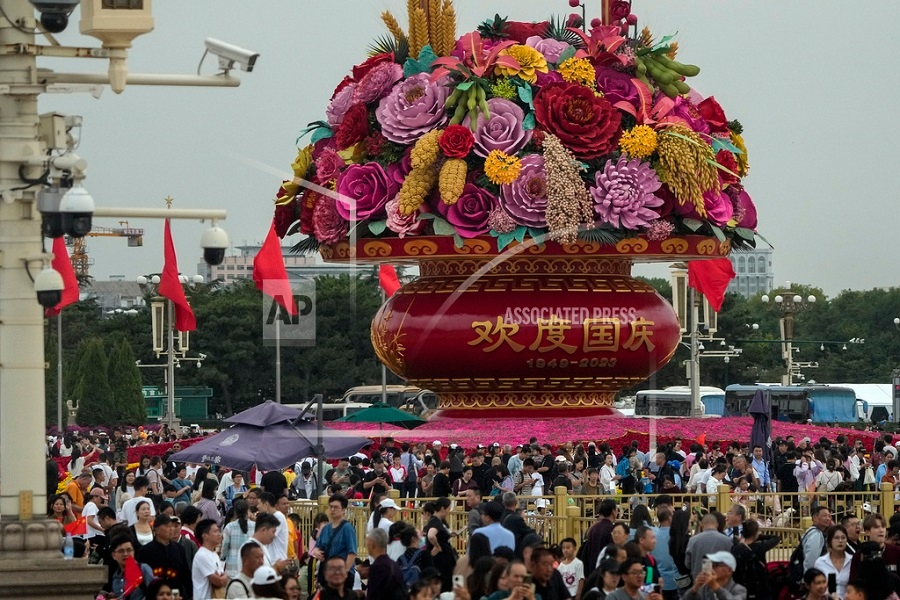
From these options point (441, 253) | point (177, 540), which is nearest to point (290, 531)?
point (177, 540)

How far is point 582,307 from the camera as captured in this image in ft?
86.9

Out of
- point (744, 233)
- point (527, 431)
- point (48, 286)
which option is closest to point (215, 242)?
point (48, 286)

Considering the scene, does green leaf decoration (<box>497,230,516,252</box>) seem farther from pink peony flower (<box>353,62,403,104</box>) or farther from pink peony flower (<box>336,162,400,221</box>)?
pink peony flower (<box>353,62,403,104</box>)

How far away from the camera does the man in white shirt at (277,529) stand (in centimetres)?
1497

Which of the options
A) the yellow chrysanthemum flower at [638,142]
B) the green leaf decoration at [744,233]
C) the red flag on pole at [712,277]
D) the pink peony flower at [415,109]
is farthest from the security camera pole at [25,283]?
the red flag on pole at [712,277]

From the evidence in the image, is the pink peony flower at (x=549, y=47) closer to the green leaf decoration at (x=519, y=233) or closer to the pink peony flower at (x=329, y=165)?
the green leaf decoration at (x=519, y=233)

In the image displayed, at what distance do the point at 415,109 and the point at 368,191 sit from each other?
1.35m

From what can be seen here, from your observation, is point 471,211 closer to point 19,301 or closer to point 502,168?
point 502,168

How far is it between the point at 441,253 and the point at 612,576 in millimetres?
13971

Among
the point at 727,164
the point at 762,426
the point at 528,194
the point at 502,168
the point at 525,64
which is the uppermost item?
the point at 525,64

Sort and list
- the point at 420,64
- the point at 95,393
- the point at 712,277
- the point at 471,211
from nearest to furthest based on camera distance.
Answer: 1. the point at 471,211
2. the point at 420,64
3. the point at 712,277
4. the point at 95,393

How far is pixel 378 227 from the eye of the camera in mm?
26375

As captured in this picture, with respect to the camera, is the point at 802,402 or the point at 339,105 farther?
the point at 802,402

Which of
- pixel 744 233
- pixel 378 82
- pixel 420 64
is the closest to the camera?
pixel 420 64
